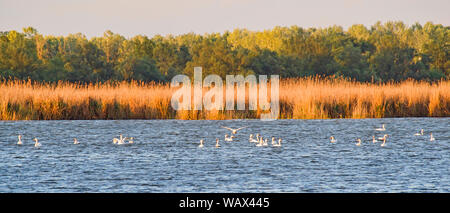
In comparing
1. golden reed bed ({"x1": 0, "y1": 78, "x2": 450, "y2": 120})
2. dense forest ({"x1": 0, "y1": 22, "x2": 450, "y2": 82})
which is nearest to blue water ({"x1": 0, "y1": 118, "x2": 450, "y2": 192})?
golden reed bed ({"x1": 0, "y1": 78, "x2": 450, "y2": 120})

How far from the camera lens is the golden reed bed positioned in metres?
32.1

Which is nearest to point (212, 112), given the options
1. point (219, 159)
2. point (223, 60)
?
point (219, 159)

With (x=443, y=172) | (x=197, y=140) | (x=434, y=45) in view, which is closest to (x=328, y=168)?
(x=443, y=172)

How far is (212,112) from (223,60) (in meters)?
25.6

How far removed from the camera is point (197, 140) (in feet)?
84.9

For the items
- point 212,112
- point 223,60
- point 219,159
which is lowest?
point 219,159

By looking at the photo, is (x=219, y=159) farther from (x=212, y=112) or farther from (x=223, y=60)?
(x=223, y=60)

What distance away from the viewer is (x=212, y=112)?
32.2 m

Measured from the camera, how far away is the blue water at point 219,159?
16.2 m

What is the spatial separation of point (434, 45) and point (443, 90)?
40345 mm
